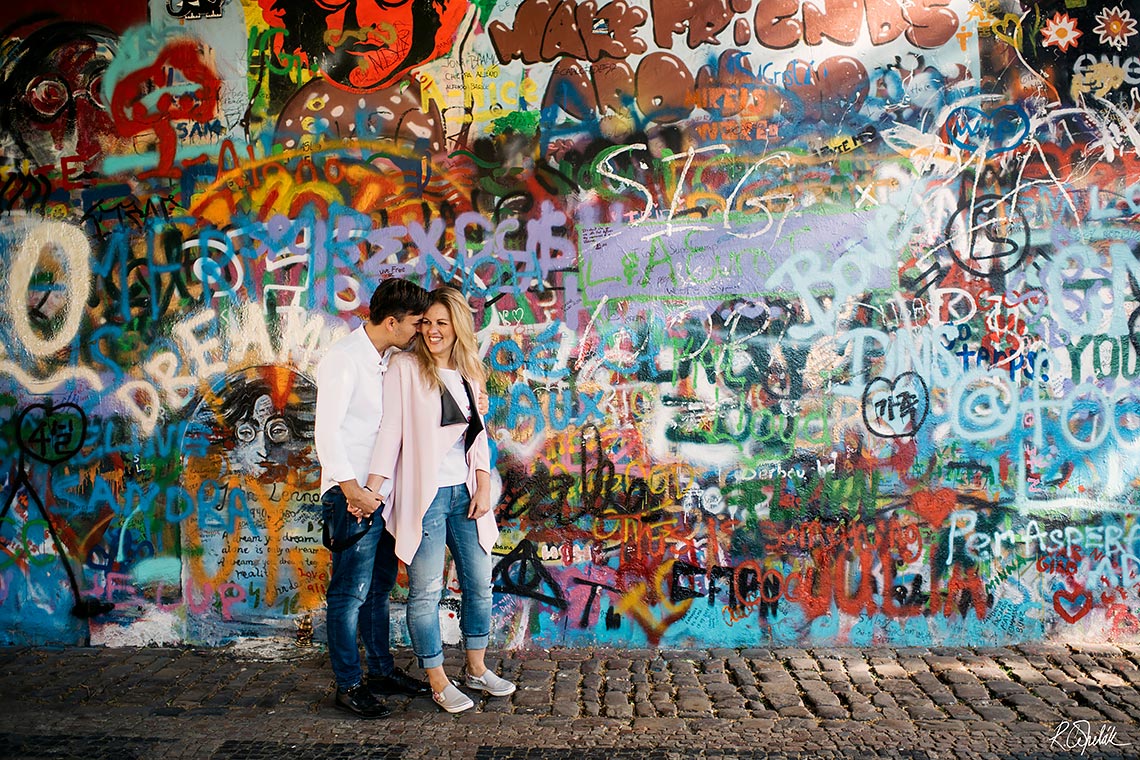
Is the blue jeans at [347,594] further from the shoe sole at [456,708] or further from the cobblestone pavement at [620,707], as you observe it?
the shoe sole at [456,708]

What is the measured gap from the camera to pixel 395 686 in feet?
16.0

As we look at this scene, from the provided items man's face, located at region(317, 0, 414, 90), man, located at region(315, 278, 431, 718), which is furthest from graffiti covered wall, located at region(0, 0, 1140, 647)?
man, located at region(315, 278, 431, 718)

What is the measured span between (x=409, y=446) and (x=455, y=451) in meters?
0.22

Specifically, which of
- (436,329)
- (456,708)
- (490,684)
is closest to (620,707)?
(490,684)

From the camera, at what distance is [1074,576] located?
17.8ft

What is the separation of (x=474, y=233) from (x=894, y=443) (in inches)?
103

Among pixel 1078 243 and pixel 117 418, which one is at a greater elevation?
pixel 1078 243

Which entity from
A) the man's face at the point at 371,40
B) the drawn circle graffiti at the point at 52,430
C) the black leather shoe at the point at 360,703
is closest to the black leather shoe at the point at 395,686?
the black leather shoe at the point at 360,703

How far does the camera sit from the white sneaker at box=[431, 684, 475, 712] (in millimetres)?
4602

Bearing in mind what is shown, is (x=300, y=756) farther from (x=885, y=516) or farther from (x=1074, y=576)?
(x=1074, y=576)

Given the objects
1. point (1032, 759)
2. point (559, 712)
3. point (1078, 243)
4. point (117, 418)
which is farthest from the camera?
point (117, 418)

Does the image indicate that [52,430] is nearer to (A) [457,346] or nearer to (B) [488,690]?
(A) [457,346]

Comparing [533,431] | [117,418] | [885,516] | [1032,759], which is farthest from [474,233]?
[1032,759]
